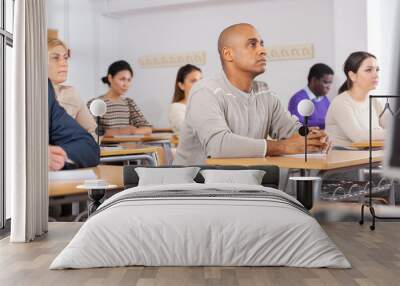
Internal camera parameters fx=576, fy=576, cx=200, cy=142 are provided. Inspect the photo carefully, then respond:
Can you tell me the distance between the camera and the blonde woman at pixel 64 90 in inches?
242

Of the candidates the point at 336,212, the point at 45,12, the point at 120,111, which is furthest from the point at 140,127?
the point at 336,212

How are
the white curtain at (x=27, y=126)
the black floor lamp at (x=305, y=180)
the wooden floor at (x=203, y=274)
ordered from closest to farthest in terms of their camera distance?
1. the wooden floor at (x=203, y=274)
2. the white curtain at (x=27, y=126)
3. the black floor lamp at (x=305, y=180)

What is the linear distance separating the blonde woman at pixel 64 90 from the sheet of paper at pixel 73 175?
0.41 metres

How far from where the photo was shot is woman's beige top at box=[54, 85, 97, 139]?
6.14m

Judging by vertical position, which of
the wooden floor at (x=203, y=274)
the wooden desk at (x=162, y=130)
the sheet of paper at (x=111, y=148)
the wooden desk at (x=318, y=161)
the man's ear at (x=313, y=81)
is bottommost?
the wooden floor at (x=203, y=274)

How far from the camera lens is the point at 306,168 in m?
5.86

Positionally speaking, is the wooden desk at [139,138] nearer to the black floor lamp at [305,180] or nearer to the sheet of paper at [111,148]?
the sheet of paper at [111,148]

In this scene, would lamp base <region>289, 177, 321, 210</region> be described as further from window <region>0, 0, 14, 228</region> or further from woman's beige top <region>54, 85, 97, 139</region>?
window <region>0, 0, 14, 228</region>

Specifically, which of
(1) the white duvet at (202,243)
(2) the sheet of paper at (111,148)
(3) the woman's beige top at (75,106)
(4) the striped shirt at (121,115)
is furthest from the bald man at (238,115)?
(1) the white duvet at (202,243)

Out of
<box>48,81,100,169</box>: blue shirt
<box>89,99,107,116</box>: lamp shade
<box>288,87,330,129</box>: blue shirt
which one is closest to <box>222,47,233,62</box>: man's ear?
<box>288,87,330,129</box>: blue shirt

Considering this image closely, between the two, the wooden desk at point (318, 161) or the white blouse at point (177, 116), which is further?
the white blouse at point (177, 116)

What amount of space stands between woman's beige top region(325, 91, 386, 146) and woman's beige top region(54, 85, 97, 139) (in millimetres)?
2500

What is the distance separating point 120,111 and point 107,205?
1.88 metres

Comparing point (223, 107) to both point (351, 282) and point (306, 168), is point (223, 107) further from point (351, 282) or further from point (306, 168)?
point (351, 282)
